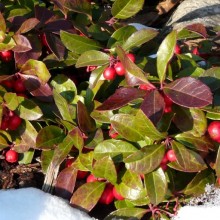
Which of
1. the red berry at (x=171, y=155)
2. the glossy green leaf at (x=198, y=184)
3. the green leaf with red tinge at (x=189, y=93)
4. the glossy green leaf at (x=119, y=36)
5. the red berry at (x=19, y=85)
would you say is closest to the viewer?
the green leaf with red tinge at (x=189, y=93)

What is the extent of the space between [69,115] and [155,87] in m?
0.34

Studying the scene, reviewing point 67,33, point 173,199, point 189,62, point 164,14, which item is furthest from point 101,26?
point 164,14

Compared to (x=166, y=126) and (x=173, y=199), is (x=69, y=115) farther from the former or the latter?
(x=173, y=199)

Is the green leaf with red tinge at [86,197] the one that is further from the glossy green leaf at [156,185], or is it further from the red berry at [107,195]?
the glossy green leaf at [156,185]

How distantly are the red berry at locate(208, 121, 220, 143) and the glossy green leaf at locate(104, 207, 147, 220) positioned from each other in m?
0.35

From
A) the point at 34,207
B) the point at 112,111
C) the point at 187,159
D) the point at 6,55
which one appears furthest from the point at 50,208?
the point at 6,55

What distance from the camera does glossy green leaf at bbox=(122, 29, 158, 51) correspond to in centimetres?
173

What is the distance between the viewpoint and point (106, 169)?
5.14 feet

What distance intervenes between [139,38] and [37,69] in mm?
386

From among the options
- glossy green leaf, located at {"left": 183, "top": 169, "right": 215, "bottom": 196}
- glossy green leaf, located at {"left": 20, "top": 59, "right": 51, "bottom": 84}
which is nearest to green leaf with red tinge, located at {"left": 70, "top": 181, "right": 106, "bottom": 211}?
glossy green leaf, located at {"left": 183, "top": 169, "right": 215, "bottom": 196}

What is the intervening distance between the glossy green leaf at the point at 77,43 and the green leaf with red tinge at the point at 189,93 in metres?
0.44

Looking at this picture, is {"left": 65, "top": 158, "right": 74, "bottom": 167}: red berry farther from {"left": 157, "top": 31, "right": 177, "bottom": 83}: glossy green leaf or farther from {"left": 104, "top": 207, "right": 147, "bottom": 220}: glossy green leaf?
{"left": 157, "top": 31, "right": 177, "bottom": 83}: glossy green leaf

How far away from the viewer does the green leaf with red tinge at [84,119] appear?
5.24ft

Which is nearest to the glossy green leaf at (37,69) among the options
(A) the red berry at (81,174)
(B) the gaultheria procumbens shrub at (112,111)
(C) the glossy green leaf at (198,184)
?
(B) the gaultheria procumbens shrub at (112,111)
